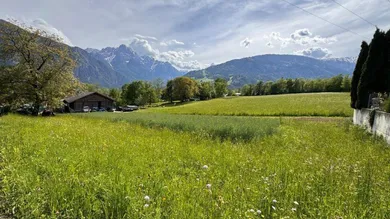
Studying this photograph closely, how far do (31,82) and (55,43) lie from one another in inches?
224

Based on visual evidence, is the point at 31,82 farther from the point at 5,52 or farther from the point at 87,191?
the point at 87,191

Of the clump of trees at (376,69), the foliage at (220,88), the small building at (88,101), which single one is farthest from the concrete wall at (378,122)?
the foliage at (220,88)

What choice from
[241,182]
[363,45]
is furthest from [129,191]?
[363,45]

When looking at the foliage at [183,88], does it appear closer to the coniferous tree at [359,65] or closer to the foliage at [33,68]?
the foliage at [33,68]

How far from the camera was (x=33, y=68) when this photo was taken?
2514 centimetres

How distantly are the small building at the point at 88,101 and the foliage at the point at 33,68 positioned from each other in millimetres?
53638

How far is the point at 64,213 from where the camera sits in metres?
3.22

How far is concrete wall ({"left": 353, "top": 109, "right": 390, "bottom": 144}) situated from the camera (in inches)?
435

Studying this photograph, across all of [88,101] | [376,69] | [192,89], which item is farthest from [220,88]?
[376,69]

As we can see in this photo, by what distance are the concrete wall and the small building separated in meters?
79.3

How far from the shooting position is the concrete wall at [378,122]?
11039 mm

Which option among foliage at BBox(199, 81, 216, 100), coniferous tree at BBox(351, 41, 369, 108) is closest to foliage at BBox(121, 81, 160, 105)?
foliage at BBox(199, 81, 216, 100)

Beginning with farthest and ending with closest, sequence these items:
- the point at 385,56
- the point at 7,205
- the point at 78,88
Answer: the point at 78,88 < the point at 385,56 < the point at 7,205

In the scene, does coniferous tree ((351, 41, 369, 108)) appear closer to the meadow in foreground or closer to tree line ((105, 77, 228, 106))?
the meadow in foreground
